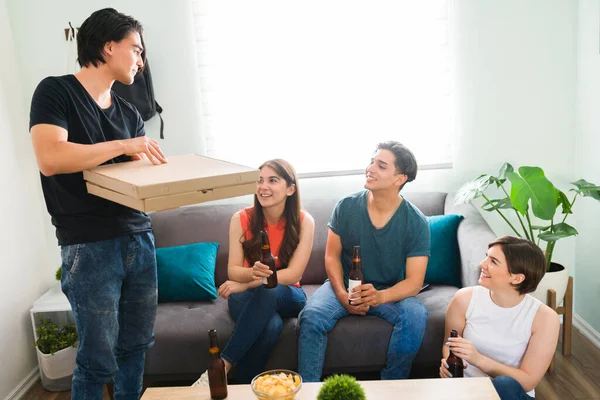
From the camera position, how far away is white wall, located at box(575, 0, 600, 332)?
306 cm

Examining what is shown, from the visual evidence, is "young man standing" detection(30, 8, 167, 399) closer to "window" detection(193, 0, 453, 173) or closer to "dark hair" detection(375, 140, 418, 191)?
"dark hair" detection(375, 140, 418, 191)

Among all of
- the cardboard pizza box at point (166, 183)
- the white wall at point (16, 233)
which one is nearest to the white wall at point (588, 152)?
the cardboard pizza box at point (166, 183)

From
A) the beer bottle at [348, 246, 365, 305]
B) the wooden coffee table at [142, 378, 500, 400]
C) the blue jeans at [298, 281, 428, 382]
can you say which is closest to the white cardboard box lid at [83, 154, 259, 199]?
the wooden coffee table at [142, 378, 500, 400]

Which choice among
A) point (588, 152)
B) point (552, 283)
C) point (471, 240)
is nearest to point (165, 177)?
point (471, 240)

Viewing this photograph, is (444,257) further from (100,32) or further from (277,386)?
(100,32)

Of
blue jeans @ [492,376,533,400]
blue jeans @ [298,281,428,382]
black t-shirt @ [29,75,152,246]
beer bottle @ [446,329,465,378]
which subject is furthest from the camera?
blue jeans @ [298,281,428,382]

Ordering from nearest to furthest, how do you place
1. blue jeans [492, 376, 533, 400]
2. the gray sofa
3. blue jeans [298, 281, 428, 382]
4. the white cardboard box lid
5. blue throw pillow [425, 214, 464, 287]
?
the white cardboard box lid
blue jeans [492, 376, 533, 400]
blue jeans [298, 281, 428, 382]
the gray sofa
blue throw pillow [425, 214, 464, 287]

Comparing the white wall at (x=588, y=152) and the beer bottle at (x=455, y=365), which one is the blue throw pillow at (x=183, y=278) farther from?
the white wall at (x=588, y=152)

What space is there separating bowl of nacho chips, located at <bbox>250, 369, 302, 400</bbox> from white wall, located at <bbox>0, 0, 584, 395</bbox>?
194 cm

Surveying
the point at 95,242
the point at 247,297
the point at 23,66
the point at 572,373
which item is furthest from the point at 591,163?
the point at 23,66

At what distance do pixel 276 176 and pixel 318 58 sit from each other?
3.23ft

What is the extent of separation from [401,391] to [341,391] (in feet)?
0.94

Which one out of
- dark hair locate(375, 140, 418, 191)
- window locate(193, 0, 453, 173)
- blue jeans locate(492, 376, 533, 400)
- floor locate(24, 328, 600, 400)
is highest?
window locate(193, 0, 453, 173)

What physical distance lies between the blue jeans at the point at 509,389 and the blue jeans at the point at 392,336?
1.74 feet
